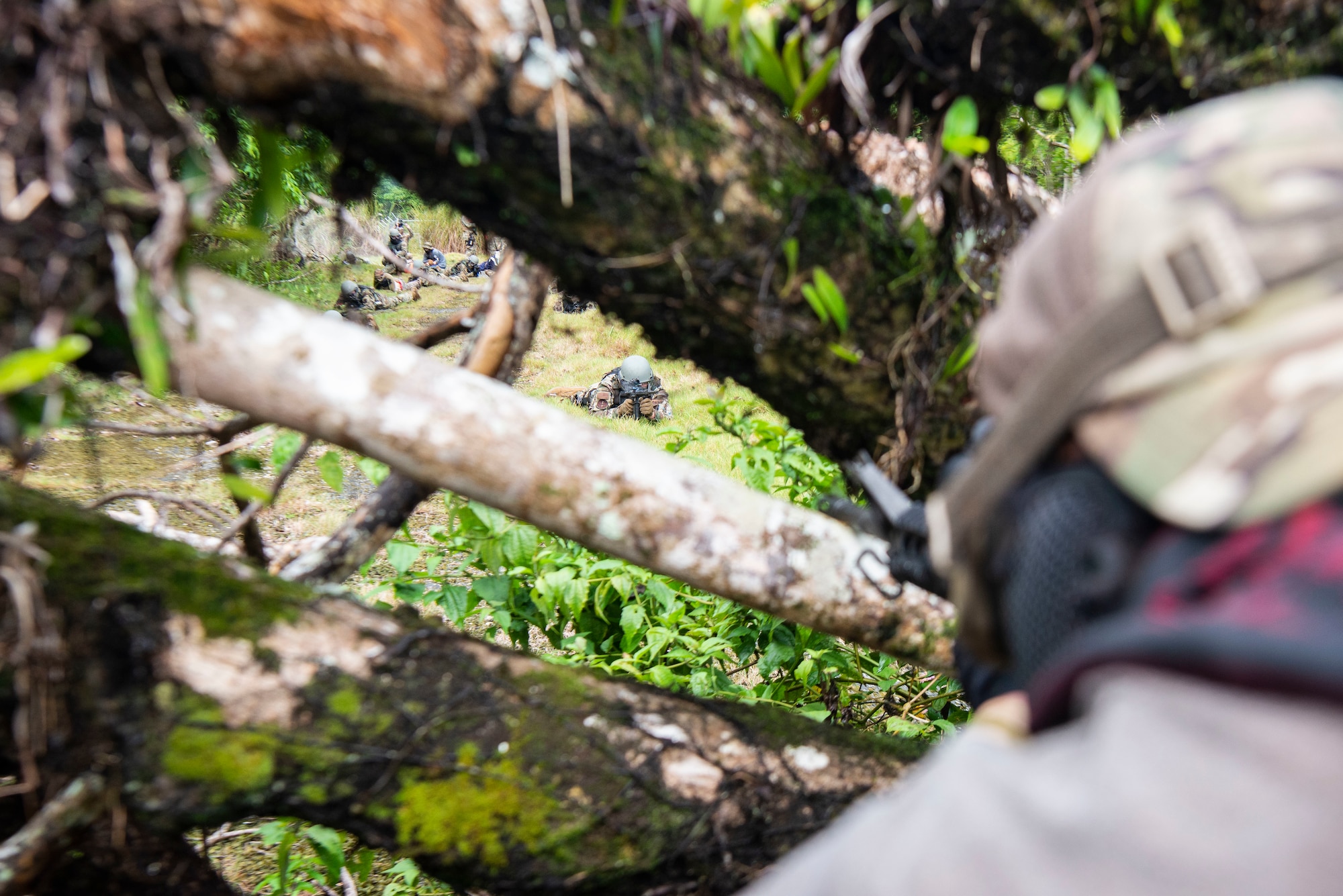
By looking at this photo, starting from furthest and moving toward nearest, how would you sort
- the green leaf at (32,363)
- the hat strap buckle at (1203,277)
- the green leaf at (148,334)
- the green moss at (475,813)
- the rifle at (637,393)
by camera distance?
1. the rifle at (637,393)
2. the green moss at (475,813)
3. the green leaf at (148,334)
4. the green leaf at (32,363)
5. the hat strap buckle at (1203,277)

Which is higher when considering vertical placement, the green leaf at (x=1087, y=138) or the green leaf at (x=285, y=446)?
the green leaf at (x=1087, y=138)

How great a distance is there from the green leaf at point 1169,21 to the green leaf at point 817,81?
1.81 ft

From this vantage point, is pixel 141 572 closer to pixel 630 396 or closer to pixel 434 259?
pixel 630 396

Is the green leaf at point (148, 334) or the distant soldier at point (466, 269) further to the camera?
the distant soldier at point (466, 269)

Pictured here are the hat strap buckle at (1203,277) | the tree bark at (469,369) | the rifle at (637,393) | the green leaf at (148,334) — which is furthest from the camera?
the rifle at (637,393)

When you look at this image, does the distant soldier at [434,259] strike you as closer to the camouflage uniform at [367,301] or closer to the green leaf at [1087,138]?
the camouflage uniform at [367,301]

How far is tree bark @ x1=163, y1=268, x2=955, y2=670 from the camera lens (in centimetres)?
143

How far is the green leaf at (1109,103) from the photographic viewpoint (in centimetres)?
153

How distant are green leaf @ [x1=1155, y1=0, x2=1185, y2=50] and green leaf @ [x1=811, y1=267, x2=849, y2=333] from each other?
707 millimetres

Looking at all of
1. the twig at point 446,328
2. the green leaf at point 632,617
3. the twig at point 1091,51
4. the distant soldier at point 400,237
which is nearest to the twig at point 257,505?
the twig at point 446,328

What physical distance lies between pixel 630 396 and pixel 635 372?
272mm

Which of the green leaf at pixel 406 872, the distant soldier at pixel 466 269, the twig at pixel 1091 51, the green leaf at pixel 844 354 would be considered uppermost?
the twig at pixel 1091 51

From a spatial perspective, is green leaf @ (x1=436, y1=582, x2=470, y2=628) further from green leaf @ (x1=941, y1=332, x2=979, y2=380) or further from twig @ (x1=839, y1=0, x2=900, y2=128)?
twig @ (x1=839, y1=0, x2=900, y2=128)

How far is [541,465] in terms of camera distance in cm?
155
